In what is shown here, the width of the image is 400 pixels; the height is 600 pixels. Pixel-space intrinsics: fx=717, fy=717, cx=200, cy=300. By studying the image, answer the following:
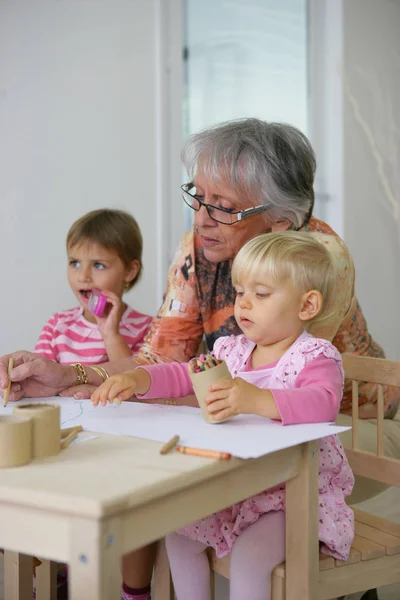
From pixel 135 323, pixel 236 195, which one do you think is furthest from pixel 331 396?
pixel 135 323

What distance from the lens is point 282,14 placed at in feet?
12.3

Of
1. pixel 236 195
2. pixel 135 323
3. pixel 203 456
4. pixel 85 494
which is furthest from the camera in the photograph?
pixel 135 323

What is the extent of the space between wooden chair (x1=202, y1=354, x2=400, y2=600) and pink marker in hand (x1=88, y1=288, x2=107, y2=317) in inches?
32.8

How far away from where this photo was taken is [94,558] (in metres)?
0.73

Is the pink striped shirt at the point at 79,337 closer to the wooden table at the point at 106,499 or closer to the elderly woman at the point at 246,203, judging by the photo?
the elderly woman at the point at 246,203

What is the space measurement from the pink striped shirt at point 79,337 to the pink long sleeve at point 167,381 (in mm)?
746

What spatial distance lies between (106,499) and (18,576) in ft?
2.94

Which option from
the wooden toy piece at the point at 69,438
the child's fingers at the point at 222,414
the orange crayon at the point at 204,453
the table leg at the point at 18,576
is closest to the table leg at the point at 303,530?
the child's fingers at the point at 222,414

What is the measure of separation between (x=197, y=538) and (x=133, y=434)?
0.35m

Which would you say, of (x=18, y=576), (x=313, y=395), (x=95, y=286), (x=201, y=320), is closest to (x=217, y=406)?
(x=313, y=395)

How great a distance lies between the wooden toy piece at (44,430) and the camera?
901 millimetres

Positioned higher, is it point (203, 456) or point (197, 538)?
point (203, 456)

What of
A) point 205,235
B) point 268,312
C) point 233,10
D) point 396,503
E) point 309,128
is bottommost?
point 396,503

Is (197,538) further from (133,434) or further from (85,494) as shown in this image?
(85,494)
